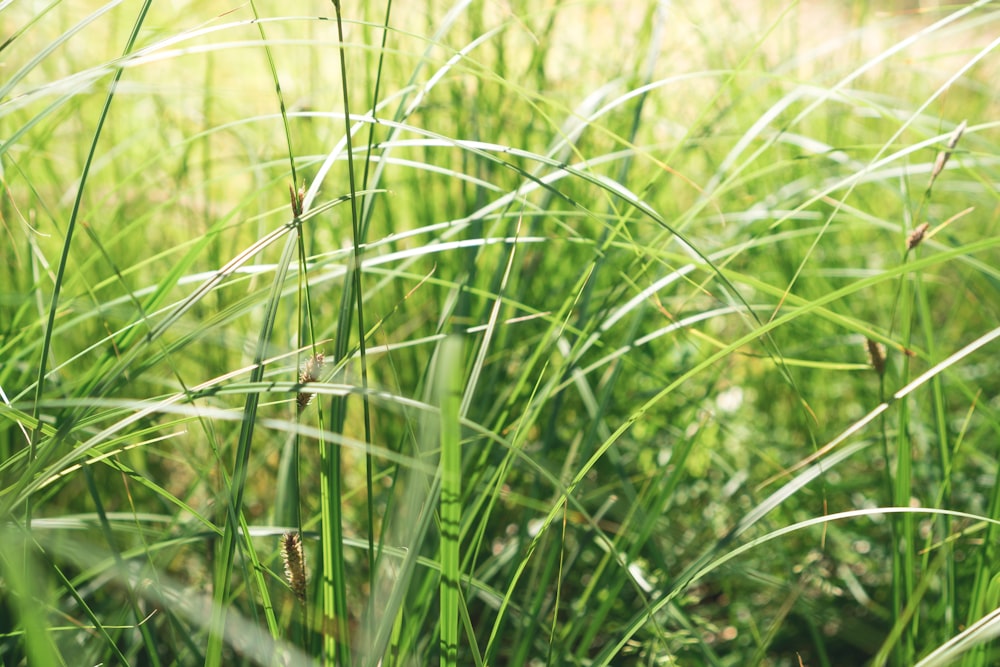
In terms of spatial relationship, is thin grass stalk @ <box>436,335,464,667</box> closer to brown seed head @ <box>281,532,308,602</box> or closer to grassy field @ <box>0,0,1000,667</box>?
grassy field @ <box>0,0,1000,667</box>

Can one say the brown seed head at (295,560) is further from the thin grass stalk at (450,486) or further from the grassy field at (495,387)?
the thin grass stalk at (450,486)

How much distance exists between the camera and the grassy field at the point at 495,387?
0.66m

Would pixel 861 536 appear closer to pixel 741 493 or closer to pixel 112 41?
pixel 741 493

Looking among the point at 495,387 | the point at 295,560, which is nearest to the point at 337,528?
the point at 295,560

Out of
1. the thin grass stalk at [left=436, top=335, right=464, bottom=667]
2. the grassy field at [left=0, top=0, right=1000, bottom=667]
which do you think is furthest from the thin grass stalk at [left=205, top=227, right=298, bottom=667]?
the thin grass stalk at [left=436, top=335, right=464, bottom=667]

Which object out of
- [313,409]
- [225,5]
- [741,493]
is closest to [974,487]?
[741,493]

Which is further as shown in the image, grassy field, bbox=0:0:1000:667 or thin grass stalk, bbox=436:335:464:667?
grassy field, bbox=0:0:1000:667

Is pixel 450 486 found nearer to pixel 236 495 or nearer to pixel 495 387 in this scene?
pixel 236 495

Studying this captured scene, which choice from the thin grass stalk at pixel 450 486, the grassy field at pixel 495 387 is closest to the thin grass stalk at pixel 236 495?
the grassy field at pixel 495 387

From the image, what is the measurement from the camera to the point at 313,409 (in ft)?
3.47

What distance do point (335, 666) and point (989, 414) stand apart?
2.39 feet

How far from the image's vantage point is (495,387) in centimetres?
119

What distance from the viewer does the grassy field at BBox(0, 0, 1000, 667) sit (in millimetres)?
663

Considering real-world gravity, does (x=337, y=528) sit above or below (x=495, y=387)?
above
